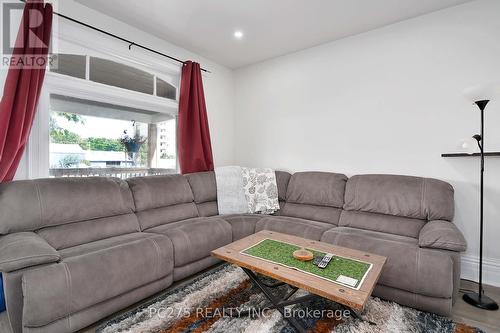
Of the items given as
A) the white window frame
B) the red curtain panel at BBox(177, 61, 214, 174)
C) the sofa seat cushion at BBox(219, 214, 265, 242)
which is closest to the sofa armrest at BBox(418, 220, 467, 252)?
the sofa seat cushion at BBox(219, 214, 265, 242)

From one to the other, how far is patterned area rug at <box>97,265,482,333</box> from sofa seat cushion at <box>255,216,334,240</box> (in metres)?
0.63

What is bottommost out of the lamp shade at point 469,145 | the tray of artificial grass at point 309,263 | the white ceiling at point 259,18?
the tray of artificial grass at point 309,263

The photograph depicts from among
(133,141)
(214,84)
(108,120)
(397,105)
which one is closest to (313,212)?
(397,105)

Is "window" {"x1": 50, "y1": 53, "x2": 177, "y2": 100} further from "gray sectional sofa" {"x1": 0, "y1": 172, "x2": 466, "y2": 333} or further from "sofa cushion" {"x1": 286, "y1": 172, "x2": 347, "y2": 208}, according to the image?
"sofa cushion" {"x1": 286, "y1": 172, "x2": 347, "y2": 208}

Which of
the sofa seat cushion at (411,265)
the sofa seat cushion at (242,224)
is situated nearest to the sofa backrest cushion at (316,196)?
the sofa seat cushion at (242,224)

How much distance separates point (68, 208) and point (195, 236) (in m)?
1.04

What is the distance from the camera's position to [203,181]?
314 centimetres

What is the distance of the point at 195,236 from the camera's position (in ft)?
7.55

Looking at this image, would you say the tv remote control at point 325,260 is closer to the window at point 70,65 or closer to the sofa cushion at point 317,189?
the sofa cushion at point 317,189

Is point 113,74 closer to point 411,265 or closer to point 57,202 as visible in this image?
point 57,202

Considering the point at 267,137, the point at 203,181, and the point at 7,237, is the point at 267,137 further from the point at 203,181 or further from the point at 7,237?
the point at 7,237

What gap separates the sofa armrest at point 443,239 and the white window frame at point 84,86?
3177mm

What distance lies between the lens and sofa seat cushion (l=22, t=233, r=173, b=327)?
1.40 meters

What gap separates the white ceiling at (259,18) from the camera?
2.44 metres
